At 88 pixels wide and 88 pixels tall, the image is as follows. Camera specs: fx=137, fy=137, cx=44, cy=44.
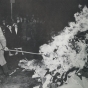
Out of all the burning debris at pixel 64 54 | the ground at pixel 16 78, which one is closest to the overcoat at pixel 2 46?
the ground at pixel 16 78

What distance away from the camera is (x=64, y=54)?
2.80 metres

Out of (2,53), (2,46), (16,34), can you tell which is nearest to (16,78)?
(2,53)

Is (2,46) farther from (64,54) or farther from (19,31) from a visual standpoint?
(64,54)

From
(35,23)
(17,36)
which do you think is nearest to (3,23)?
(17,36)

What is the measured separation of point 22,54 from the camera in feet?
9.59

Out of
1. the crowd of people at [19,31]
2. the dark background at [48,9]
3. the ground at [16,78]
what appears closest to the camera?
the dark background at [48,9]

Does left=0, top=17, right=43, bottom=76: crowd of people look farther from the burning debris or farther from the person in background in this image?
the burning debris

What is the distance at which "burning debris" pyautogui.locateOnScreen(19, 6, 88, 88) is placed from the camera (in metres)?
2.68

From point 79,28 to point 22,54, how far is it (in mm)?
1289

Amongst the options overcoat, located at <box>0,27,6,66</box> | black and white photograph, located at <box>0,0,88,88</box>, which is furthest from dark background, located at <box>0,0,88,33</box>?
overcoat, located at <box>0,27,6,66</box>

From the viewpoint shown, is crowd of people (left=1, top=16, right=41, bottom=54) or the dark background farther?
crowd of people (left=1, top=16, right=41, bottom=54)

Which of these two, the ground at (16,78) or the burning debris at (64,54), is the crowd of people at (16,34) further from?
the burning debris at (64,54)

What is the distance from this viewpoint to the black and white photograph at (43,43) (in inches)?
104

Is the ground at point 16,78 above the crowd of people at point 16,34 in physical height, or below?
below
